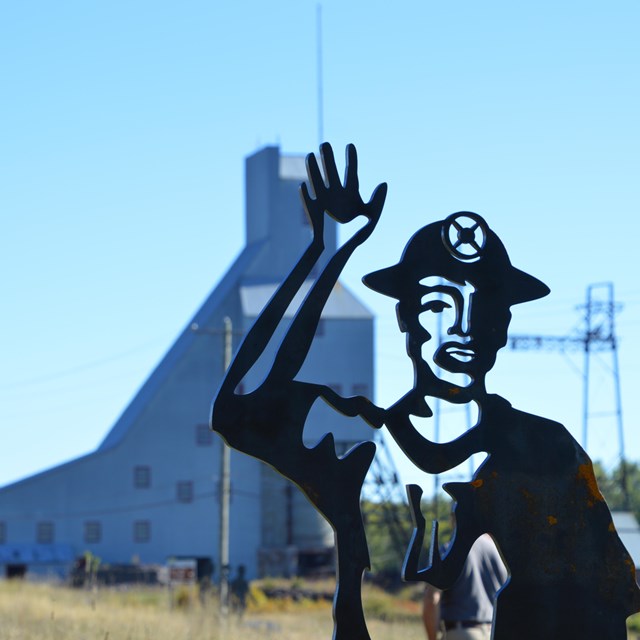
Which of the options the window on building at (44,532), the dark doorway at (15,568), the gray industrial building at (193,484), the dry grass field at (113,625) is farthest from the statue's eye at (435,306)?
the window on building at (44,532)

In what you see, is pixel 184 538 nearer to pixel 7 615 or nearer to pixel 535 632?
pixel 7 615

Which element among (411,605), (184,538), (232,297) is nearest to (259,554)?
(184,538)

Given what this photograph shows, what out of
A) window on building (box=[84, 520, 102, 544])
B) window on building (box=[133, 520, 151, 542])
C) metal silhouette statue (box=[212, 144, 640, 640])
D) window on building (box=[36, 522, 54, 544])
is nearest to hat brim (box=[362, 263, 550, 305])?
metal silhouette statue (box=[212, 144, 640, 640])

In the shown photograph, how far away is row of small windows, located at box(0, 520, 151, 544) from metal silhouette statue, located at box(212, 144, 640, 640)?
150 feet

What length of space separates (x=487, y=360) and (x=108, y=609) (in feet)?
36.8

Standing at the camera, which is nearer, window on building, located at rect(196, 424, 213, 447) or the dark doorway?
the dark doorway

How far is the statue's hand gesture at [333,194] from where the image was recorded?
811cm

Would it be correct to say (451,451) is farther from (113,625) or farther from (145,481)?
(145,481)

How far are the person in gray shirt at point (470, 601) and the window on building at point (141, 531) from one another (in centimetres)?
4417

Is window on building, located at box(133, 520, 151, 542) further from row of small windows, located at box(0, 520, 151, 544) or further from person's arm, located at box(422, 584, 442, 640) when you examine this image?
person's arm, located at box(422, 584, 442, 640)

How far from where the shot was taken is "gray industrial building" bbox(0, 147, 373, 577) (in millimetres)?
51844

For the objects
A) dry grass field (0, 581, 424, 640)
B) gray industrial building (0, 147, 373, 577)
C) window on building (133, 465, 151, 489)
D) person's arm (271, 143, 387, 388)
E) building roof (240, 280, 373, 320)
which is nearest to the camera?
person's arm (271, 143, 387, 388)

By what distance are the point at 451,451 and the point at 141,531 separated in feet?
151

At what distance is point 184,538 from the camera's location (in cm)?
5284
